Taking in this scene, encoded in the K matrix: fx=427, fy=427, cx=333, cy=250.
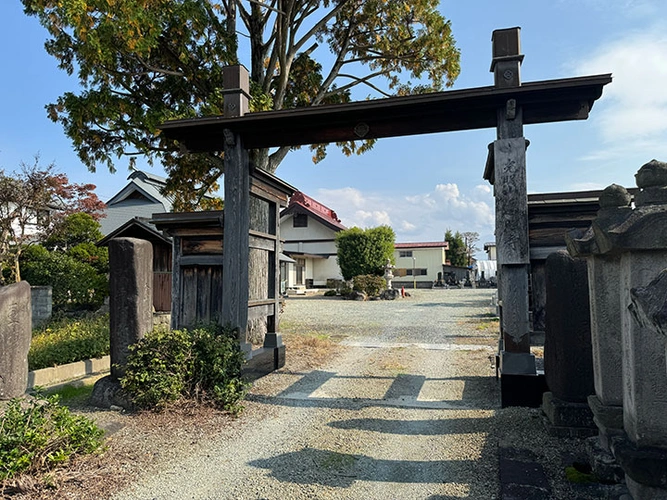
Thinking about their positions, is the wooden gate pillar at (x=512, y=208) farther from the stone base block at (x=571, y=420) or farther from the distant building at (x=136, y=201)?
the distant building at (x=136, y=201)

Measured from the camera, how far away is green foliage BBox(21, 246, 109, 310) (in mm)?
12398

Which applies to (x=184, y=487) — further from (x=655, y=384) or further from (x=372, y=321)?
(x=372, y=321)

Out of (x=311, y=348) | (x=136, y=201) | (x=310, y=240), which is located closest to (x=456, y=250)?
(x=310, y=240)

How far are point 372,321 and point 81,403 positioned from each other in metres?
9.90

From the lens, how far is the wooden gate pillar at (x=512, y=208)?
4770mm

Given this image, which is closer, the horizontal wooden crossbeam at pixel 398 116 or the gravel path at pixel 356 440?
the gravel path at pixel 356 440

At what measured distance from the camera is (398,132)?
5520 mm

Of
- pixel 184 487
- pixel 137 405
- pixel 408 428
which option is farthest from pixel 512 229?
pixel 137 405

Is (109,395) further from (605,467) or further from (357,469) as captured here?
(605,467)

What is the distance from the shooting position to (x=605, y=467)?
9.20ft

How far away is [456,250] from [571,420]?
44.8m

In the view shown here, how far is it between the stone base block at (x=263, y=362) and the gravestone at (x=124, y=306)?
151 cm

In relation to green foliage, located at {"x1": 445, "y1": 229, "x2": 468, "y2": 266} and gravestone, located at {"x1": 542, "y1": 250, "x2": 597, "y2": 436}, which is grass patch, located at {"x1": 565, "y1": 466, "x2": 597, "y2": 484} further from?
green foliage, located at {"x1": 445, "y1": 229, "x2": 468, "y2": 266}

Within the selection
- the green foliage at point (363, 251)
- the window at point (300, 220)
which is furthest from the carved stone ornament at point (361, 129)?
the window at point (300, 220)
